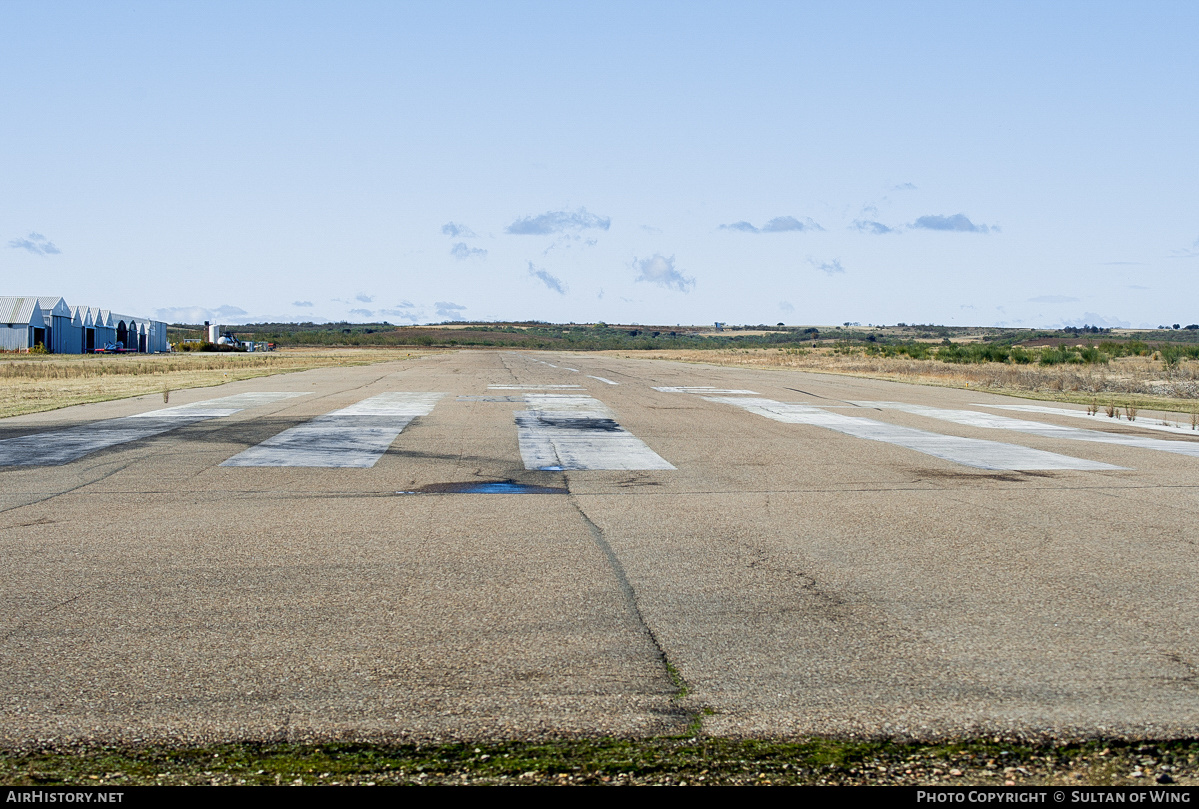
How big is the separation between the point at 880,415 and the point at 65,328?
81328mm

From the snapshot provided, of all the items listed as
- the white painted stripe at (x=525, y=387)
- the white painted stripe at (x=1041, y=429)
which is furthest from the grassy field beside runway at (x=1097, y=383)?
the white painted stripe at (x=525, y=387)

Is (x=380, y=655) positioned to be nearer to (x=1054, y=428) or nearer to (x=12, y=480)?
(x=12, y=480)

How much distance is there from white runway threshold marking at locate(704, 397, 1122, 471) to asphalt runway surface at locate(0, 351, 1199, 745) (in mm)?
170

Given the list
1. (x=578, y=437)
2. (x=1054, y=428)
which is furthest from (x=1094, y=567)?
(x=1054, y=428)

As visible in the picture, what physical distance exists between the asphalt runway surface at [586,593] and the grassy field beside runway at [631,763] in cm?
14

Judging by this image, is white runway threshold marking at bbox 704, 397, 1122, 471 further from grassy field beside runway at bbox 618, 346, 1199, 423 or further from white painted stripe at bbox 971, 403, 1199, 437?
grassy field beside runway at bbox 618, 346, 1199, 423

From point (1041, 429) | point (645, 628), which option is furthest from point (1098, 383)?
point (645, 628)

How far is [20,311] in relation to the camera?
7800cm

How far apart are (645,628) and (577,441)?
9.83 m

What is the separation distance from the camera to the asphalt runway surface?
440 cm

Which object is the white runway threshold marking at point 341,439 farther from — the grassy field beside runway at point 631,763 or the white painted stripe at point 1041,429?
the white painted stripe at point 1041,429

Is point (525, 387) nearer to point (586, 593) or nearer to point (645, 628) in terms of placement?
point (586, 593)

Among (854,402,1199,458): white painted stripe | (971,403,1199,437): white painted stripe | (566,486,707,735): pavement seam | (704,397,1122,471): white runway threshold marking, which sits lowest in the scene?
(566,486,707,735): pavement seam

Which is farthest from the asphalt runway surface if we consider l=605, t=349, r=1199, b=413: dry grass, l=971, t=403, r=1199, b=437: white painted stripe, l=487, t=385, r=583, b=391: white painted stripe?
l=605, t=349, r=1199, b=413: dry grass
